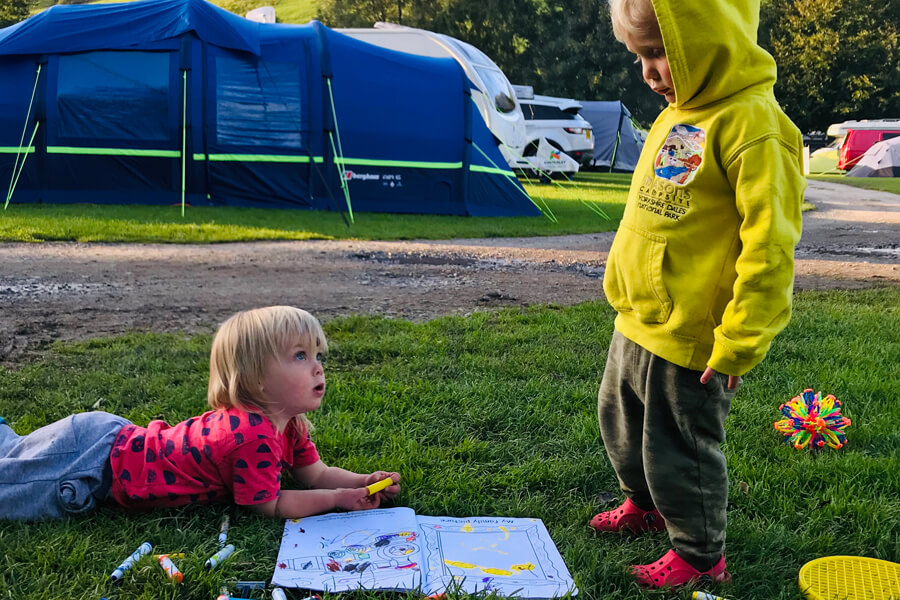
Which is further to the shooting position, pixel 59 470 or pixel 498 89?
pixel 498 89

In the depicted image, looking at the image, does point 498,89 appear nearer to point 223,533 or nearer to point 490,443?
point 490,443

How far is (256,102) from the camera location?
957 centimetres

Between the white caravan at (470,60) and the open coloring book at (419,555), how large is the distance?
37.9 feet

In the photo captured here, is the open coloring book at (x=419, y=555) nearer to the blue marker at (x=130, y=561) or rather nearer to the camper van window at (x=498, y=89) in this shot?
the blue marker at (x=130, y=561)

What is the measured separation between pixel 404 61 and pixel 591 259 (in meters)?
4.42

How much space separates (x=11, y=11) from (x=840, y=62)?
4074 centimetres

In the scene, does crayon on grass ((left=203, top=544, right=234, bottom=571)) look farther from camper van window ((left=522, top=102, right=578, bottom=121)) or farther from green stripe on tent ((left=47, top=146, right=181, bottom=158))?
camper van window ((left=522, top=102, right=578, bottom=121))

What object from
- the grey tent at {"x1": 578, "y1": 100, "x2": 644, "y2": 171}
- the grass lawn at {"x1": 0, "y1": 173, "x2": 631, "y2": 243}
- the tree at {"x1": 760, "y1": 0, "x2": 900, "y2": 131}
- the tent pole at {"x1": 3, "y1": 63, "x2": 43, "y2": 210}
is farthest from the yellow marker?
the tree at {"x1": 760, "y1": 0, "x2": 900, "y2": 131}

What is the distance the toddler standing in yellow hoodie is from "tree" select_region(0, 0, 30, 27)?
40813 millimetres

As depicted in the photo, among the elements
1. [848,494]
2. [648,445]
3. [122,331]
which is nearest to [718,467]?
[648,445]

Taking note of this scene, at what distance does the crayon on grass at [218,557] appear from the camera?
1.95 m

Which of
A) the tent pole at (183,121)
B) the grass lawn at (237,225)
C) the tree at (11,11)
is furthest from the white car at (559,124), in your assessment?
the tree at (11,11)

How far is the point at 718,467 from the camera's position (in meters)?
1.99

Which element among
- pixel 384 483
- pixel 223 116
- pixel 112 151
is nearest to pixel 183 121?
pixel 223 116
